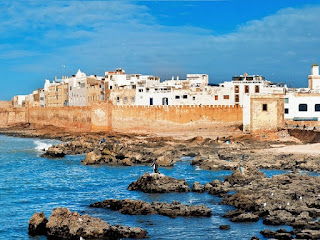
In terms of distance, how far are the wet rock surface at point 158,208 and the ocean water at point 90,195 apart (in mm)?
276

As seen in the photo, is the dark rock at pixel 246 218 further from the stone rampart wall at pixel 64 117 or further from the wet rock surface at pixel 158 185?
the stone rampart wall at pixel 64 117

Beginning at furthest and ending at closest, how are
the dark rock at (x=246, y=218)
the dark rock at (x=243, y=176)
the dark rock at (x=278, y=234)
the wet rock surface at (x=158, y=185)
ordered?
1. the dark rock at (x=243, y=176)
2. the wet rock surface at (x=158, y=185)
3. the dark rock at (x=246, y=218)
4. the dark rock at (x=278, y=234)

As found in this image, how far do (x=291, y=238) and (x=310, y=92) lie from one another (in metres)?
32.1

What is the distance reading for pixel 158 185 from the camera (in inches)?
850

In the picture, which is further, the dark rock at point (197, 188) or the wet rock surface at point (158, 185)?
the wet rock surface at point (158, 185)

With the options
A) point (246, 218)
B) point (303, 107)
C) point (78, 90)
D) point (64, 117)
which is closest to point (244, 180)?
point (246, 218)

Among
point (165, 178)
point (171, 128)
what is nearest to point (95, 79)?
point (171, 128)

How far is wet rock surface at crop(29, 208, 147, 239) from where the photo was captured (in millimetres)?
14570

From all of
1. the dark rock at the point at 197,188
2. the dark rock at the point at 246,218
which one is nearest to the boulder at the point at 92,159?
the dark rock at the point at 197,188

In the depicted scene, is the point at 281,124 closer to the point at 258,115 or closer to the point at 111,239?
the point at 258,115

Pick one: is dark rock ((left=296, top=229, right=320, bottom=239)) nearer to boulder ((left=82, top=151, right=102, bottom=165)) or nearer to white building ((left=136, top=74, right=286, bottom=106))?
boulder ((left=82, top=151, right=102, bottom=165))

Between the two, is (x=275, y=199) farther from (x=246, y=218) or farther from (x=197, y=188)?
(x=197, y=188)

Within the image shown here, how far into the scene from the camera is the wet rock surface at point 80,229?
47.8 feet

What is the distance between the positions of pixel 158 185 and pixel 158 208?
3.87 meters
